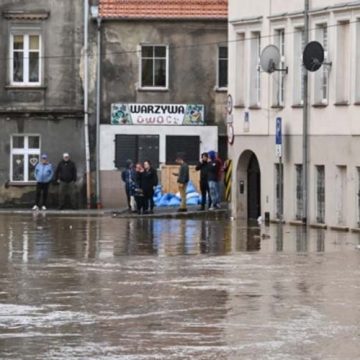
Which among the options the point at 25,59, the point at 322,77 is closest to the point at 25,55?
the point at 25,59

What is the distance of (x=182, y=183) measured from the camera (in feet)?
153

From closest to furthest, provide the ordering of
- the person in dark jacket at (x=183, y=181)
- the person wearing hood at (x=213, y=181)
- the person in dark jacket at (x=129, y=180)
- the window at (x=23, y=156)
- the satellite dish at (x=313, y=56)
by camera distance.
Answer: the satellite dish at (x=313, y=56), the person wearing hood at (x=213, y=181), the person in dark jacket at (x=183, y=181), the person in dark jacket at (x=129, y=180), the window at (x=23, y=156)

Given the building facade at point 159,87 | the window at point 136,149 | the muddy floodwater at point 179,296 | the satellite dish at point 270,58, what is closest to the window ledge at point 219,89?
the building facade at point 159,87

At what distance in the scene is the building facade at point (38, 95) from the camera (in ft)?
172

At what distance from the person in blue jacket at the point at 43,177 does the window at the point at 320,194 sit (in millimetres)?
13432

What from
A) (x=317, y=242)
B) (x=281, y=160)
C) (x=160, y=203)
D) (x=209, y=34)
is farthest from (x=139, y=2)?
(x=317, y=242)

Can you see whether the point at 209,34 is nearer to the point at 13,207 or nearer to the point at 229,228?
the point at 13,207

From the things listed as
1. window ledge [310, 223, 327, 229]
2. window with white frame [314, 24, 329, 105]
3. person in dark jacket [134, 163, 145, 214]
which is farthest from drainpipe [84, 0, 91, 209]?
window ledge [310, 223, 327, 229]

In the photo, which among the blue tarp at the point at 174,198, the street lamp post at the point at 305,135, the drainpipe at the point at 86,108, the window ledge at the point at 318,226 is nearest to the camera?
the window ledge at the point at 318,226

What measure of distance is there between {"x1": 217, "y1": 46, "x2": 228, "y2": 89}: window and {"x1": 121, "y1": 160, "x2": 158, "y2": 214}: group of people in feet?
19.5

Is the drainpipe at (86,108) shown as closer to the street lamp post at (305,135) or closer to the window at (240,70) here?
the window at (240,70)

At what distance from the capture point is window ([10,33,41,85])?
5281 centimetres

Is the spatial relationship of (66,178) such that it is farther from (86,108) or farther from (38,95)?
(38,95)

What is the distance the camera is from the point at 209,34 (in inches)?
2066
